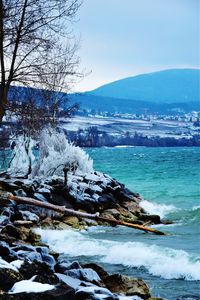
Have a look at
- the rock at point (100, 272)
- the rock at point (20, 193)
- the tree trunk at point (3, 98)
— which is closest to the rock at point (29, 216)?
the rock at point (20, 193)

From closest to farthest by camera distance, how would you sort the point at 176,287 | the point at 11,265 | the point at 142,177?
the point at 11,265
the point at 176,287
the point at 142,177

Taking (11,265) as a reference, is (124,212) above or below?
below

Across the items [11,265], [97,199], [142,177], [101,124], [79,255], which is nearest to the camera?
[11,265]

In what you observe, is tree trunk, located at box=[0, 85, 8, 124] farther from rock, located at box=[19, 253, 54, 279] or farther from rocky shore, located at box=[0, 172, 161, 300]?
rock, located at box=[19, 253, 54, 279]

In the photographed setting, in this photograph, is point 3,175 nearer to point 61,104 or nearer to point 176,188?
point 61,104

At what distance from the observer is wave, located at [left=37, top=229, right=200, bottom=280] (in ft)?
41.7

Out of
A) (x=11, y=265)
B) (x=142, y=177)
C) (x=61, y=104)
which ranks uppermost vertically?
(x=61, y=104)

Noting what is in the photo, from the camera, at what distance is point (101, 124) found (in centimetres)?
19838

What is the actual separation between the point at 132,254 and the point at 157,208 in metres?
14.5

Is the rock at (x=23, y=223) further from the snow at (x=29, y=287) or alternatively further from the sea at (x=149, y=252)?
the snow at (x=29, y=287)

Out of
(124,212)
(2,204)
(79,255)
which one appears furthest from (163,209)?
(79,255)

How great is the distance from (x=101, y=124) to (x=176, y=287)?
187m

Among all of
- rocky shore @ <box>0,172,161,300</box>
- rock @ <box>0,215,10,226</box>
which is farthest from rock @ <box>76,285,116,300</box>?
rock @ <box>0,215,10,226</box>

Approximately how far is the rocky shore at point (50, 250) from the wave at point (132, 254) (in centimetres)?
92
